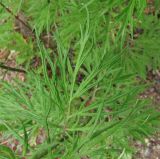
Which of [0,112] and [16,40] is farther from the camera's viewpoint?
[16,40]

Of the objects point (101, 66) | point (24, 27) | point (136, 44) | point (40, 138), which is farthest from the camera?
point (40, 138)

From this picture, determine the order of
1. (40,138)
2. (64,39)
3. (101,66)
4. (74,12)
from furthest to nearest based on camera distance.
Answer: (40,138), (64,39), (74,12), (101,66)

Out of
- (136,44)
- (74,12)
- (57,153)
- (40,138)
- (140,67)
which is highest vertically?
(74,12)

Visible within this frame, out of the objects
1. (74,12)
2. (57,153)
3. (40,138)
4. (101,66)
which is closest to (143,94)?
(40,138)

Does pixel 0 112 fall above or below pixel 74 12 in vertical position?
below

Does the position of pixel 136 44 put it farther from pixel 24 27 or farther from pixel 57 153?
pixel 57 153

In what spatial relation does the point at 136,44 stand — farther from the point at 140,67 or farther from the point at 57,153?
the point at 57,153
